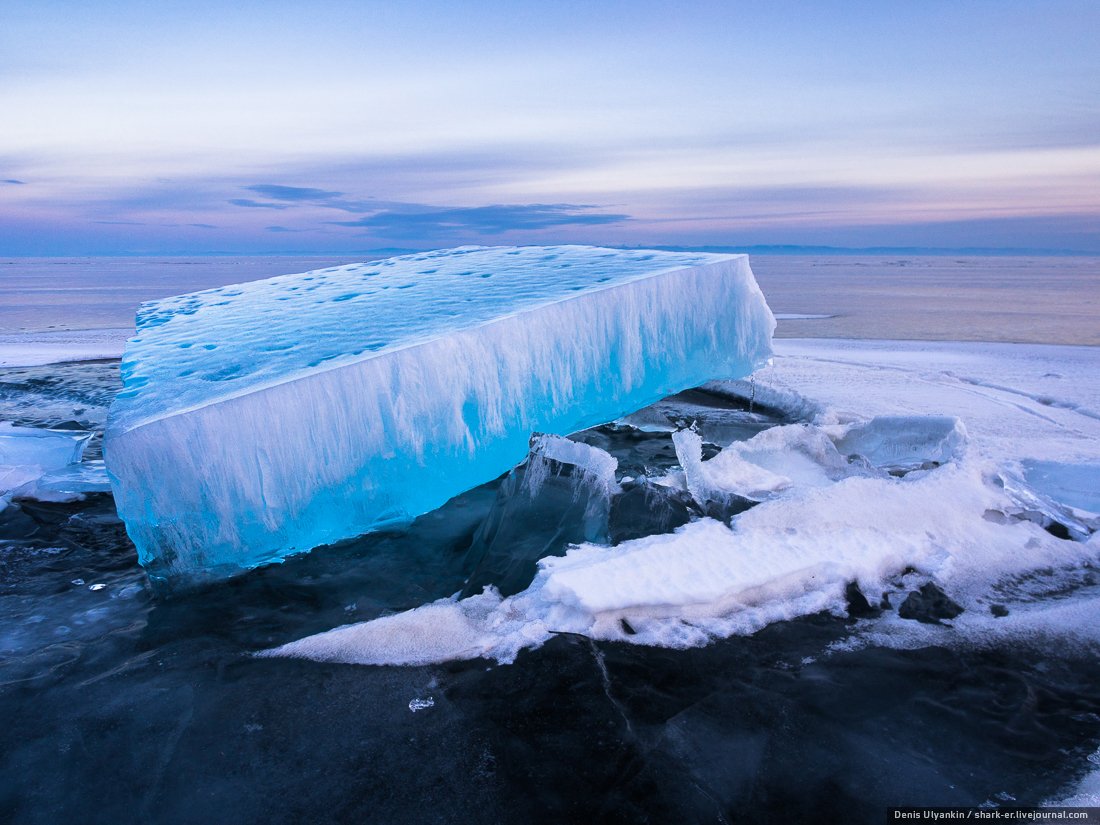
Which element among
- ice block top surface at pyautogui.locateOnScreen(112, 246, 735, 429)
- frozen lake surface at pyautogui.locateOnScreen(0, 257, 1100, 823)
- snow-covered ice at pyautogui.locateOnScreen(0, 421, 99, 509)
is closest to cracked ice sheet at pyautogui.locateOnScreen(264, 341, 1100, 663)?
frozen lake surface at pyautogui.locateOnScreen(0, 257, 1100, 823)

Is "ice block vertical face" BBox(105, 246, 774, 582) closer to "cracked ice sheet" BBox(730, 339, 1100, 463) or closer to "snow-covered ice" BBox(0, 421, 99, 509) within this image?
"snow-covered ice" BBox(0, 421, 99, 509)

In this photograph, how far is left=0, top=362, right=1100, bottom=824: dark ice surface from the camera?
1.76m

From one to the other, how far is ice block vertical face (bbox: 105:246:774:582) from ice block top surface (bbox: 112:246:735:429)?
2cm

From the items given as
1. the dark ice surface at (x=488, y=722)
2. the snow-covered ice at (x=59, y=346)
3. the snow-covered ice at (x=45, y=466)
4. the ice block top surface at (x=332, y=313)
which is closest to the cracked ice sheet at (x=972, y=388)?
the ice block top surface at (x=332, y=313)

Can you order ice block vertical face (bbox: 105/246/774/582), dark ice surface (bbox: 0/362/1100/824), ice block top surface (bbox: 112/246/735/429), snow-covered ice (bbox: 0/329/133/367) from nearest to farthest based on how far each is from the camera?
dark ice surface (bbox: 0/362/1100/824) → ice block vertical face (bbox: 105/246/774/582) → ice block top surface (bbox: 112/246/735/429) → snow-covered ice (bbox: 0/329/133/367)

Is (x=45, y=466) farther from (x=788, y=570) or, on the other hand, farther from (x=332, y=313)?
(x=788, y=570)

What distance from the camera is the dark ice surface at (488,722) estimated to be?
1764 millimetres

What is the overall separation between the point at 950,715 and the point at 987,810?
1.21 feet

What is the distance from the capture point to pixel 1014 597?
268 cm

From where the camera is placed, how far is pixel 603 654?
2.36m

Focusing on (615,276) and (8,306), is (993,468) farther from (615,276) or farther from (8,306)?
(8,306)

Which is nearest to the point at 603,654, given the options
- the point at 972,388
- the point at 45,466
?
the point at 45,466

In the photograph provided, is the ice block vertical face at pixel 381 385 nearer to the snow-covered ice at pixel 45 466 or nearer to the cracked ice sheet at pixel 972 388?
the snow-covered ice at pixel 45 466

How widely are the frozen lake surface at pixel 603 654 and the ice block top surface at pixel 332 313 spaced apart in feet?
2.69
